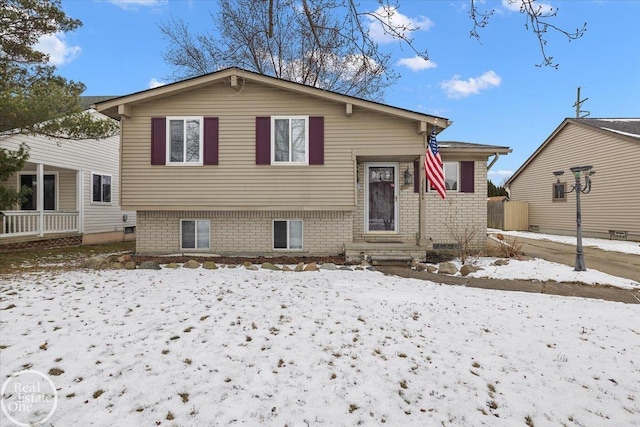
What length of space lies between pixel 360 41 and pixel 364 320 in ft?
13.7

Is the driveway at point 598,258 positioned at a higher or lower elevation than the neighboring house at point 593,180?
lower

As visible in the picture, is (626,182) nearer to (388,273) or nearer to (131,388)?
(388,273)

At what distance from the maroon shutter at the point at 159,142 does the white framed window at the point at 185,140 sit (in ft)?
0.33

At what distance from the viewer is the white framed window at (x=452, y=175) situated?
1105 cm

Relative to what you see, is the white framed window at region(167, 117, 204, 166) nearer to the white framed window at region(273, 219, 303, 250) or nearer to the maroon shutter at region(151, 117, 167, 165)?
the maroon shutter at region(151, 117, 167, 165)

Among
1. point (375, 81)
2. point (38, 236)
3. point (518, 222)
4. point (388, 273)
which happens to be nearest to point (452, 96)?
point (375, 81)

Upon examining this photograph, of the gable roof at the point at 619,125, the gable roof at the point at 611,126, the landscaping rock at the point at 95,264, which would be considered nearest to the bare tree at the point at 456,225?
the gable roof at the point at 611,126

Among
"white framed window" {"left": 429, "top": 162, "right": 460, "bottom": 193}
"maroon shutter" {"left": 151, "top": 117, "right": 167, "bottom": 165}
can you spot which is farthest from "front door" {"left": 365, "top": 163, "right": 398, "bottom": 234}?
"maroon shutter" {"left": 151, "top": 117, "right": 167, "bottom": 165}

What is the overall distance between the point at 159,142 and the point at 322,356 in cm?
792

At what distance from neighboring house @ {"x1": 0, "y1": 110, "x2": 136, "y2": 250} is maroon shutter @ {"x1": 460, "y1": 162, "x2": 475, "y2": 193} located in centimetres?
1339

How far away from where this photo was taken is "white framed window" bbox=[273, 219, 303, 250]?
9.88 metres

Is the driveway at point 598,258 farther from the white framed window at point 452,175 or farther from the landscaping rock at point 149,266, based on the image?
the landscaping rock at point 149,266

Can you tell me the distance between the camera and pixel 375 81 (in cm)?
1827

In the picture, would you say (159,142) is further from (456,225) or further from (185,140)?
(456,225)
